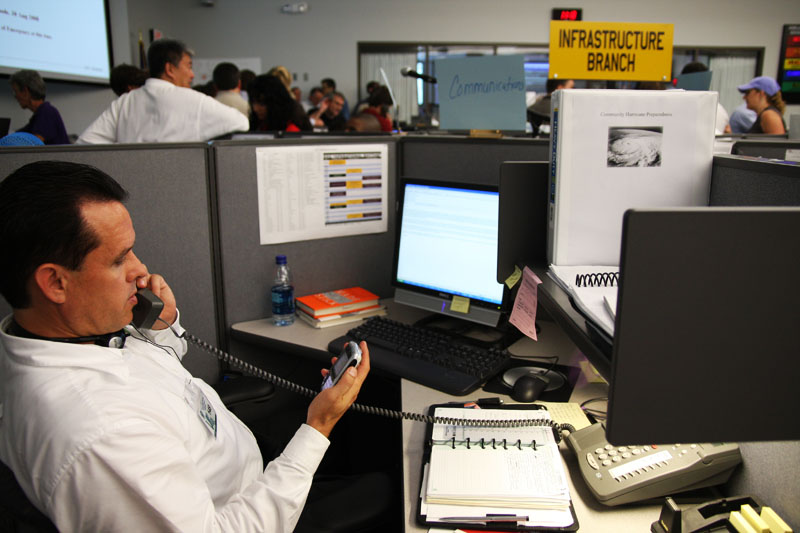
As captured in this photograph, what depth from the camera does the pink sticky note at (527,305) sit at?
3.11ft

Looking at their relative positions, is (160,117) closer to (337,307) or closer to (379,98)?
(337,307)

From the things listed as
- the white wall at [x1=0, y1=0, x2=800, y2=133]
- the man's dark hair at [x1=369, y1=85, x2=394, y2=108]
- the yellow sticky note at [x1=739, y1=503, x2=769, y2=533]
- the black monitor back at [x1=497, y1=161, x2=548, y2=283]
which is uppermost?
the white wall at [x1=0, y1=0, x2=800, y2=133]

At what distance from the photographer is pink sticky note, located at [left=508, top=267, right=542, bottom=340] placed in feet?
3.11

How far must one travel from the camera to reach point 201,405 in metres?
1.12

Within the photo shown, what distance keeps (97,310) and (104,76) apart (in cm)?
497

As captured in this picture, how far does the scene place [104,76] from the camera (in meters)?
5.11

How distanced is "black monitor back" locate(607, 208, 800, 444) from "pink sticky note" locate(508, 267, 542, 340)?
0.36 meters

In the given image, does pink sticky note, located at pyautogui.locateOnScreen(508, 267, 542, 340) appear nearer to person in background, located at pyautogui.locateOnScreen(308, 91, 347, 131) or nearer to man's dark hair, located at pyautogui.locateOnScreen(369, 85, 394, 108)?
man's dark hair, located at pyautogui.locateOnScreen(369, 85, 394, 108)

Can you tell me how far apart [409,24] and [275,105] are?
4734 mm

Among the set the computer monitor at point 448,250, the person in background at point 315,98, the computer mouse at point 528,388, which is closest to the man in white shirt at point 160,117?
the computer monitor at point 448,250

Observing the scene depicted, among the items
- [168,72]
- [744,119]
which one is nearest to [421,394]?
[168,72]

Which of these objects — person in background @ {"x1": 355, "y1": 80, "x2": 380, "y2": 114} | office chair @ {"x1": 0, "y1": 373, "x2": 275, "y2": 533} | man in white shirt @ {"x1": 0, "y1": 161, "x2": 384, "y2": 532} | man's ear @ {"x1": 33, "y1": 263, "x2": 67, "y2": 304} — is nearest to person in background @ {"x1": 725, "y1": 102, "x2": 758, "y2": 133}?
person in background @ {"x1": 355, "y1": 80, "x2": 380, "y2": 114}

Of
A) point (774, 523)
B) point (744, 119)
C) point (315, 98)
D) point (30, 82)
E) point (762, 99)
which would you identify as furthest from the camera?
point (315, 98)

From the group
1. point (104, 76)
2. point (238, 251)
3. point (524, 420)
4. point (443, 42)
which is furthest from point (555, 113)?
point (443, 42)
